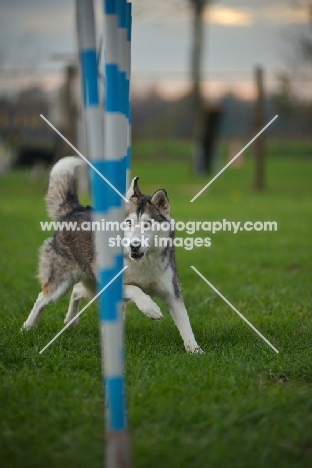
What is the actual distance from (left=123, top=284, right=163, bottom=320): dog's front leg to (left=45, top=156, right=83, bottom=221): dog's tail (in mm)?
1184

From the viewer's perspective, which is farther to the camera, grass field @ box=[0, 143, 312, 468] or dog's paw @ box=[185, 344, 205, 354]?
dog's paw @ box=[185, 344, 205, 354]

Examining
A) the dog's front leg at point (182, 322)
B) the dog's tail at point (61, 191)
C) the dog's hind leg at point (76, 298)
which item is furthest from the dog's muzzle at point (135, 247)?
the dog's tail at point (61, 191)

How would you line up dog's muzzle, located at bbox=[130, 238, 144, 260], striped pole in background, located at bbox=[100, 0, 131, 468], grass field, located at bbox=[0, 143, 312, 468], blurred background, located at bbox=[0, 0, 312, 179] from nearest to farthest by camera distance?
striped pole in background, located at bbox=[100, 0, 131, 468]
grass field, located at bbox=[0, 143, 312, 468]
dog's muzzle, located at bbox=[130, 238, 144, 260]
blurred background, located at bbox=[0, 0, 312, 179]

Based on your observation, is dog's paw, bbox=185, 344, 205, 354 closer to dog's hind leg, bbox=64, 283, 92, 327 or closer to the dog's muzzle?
the dog's muzzle

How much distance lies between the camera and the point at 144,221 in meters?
4.21

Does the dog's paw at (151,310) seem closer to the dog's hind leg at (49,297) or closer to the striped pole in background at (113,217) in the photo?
the dog's hind leg at (49,297)

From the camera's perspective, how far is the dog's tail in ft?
16.5

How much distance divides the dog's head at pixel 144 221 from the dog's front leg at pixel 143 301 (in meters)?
0.21

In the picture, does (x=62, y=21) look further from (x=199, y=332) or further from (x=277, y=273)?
(x=199, y=332)

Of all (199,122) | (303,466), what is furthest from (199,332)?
(199,122)

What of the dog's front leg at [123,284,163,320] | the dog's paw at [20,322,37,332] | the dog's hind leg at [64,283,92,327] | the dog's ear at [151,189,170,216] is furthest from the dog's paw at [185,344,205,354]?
the dog's paw at [20,322,37,332]

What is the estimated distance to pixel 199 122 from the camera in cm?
2181

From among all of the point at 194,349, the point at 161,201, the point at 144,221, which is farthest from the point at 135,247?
the point at 194,349

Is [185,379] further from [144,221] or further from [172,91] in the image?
[172,91]
